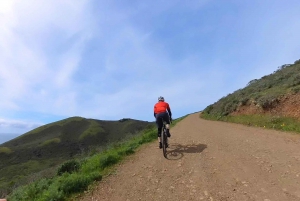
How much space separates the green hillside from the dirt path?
36226mm

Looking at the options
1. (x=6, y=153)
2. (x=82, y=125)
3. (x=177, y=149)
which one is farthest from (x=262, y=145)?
(x=82, y=125)

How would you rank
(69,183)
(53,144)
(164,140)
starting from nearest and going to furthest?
(69,183), (164,140), (53,144)

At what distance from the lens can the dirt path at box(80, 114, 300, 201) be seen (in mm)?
5625

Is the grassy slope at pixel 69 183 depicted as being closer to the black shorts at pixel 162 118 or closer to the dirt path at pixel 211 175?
the dirt path at pixel 211 175

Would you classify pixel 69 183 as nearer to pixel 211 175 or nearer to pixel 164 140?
pixel 211 175

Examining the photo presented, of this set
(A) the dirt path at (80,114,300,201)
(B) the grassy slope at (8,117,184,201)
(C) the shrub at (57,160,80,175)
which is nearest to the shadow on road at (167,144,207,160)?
(A) the dirt path at (80,114,300,201)

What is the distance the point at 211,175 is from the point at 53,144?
66.9 meters

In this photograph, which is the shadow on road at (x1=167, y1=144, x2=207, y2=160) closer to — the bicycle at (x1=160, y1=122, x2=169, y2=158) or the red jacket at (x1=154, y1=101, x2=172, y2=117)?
the bicycle at (x1=160, y1=122, x2=169, y2=158)

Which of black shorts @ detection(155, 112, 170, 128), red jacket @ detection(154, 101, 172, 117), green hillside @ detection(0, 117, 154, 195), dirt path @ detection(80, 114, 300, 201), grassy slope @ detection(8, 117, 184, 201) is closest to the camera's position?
dirt path @ detection(80, 114, 300, 201)

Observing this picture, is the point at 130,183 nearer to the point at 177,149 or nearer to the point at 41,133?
the point at 177,149

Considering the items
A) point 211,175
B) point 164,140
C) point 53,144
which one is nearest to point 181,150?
point 164,140

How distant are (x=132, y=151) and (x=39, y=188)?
177 inches

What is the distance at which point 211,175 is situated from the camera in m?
6.88

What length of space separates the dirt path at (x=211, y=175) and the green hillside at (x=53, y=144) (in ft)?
119
